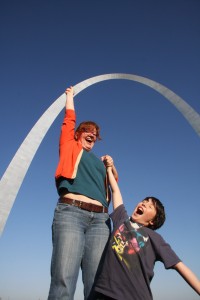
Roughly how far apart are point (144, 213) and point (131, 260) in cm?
108

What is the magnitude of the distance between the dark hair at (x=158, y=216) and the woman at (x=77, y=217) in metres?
0.85

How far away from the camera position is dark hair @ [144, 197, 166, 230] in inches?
207

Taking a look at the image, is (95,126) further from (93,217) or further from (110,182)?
(93,217)

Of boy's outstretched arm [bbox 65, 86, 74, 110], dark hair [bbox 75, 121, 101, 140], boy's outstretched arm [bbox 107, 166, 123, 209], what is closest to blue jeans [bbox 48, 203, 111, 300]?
boy's outstretched arm [bbox 107, 166, 123, 209]

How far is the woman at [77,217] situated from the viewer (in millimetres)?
4344

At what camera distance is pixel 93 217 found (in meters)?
4.94

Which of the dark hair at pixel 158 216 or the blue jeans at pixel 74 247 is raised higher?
the dark hair at pixel 158 216

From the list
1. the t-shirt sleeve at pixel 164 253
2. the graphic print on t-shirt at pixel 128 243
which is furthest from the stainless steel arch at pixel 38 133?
the t-shirt sleeve at pixel 164 253

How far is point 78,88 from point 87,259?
10.5 m

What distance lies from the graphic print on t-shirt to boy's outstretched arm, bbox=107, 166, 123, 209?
658 millimetres

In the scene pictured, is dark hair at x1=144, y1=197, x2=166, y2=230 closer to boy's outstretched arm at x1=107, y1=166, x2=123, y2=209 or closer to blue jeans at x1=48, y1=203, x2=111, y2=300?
boy's outstretched arm at x1=107, y1=166, x2=123, y2=209

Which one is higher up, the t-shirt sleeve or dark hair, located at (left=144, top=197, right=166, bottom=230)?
dark hair, located at (left=144, top=197, right=166, bottom=230)

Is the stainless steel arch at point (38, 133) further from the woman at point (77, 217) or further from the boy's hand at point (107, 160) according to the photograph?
the boy's hand at point (107, 160)

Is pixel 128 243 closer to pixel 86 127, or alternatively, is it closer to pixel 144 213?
pixel 144 213
